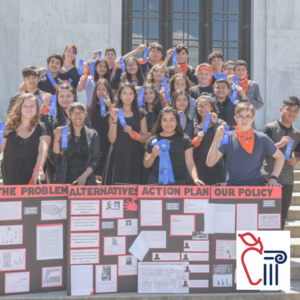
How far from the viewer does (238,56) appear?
11125 mm

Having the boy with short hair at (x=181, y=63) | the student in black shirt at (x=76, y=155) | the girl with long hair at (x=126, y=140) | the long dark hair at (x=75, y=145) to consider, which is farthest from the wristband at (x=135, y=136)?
the boy with short hair at (x=181, y=63)

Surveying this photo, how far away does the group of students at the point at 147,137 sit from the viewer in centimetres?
411

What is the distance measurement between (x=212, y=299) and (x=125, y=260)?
3.19ft

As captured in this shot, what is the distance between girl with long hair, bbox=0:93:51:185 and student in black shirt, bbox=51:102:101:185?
0.19 meters

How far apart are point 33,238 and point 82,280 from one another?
0.66m

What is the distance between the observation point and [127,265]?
3.83 metres

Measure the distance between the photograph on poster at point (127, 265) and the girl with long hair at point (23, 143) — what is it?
4.49ft

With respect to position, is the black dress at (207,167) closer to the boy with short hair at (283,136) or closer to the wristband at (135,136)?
the boy with short hair at (283,136)

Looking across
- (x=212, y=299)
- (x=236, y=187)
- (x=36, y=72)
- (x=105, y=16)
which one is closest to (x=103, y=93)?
(x=36, y=72)

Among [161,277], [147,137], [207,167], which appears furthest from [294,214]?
[161,277]

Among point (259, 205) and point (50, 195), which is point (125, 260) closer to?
point (50, 195)

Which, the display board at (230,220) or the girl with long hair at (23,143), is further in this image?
the girl with long hair at (23,143)

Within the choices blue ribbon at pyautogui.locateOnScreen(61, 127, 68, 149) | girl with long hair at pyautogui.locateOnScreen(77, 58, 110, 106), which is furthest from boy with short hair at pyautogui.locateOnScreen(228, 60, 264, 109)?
blue ribbon at pyautogui.locateOnScreen(61, 127, 68, 149)

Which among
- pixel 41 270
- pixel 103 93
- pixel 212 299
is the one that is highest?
pixel 103 93
